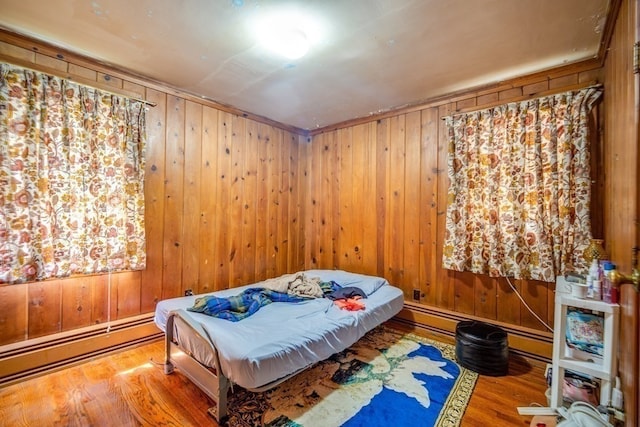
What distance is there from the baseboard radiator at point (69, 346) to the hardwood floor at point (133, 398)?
0.07 metres

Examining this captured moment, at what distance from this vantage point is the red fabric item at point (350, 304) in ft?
7.61

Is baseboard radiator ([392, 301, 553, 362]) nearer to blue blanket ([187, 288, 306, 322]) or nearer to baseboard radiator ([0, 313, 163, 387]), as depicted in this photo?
blue blanket ([187, 288, 306, 322])

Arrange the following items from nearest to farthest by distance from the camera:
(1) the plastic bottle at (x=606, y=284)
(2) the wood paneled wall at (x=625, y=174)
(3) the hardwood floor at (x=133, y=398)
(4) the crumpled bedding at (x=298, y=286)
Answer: (2) the wood paneled wall at (x=625, y=174) → (1) the plastic bottle at (x=606, y=284) → (3) the hardwood floor at (x=133, y=398) → (4) the crumpled bedding at (x=298, y=286)

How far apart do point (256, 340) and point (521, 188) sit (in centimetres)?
239

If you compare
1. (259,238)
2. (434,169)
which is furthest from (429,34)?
(259,238)

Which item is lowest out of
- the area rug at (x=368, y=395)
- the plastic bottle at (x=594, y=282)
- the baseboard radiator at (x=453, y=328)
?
the area rug at (x=368, y=395)

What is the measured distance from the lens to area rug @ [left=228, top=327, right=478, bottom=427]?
64.1 inches

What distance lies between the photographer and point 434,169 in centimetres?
292

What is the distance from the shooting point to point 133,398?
1792 mm

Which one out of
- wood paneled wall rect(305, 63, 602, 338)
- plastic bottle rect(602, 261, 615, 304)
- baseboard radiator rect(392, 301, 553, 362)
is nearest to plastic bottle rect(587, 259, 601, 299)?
plastic bottle rect(602, 261, 615, 304)

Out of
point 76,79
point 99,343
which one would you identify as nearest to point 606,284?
point 99,343

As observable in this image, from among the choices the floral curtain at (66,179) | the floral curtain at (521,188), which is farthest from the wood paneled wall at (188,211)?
the floral curtain at (521,188)

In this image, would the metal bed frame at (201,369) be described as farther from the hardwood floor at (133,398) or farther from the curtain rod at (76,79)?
the curtain rod at (76,79)

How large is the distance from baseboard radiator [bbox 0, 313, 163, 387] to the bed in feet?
1.55
